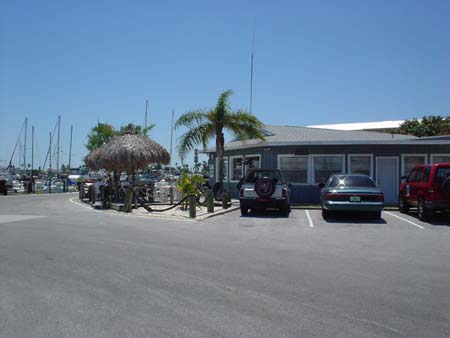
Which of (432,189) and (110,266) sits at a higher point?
(432,189)

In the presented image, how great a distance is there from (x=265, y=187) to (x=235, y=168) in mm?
10087

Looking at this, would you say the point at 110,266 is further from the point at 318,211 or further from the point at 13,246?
the point at 318,211

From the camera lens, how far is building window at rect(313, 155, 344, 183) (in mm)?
22859

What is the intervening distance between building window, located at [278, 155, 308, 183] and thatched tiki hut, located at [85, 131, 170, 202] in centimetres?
591

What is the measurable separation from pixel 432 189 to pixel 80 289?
11.7 meters

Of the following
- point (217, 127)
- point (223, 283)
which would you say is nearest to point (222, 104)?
point (217, 127)

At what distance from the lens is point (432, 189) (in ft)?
A: 48.2

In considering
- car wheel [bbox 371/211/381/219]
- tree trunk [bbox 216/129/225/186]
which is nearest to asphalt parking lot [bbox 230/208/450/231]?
car wheel [bbox 371/211/381/219]

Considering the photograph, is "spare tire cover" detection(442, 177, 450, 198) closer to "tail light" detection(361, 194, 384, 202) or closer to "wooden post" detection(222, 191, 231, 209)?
"tail light" detection(361, 194, 384, 202)

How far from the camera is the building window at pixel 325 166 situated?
2286 centimetres

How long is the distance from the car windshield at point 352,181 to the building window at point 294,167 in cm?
660

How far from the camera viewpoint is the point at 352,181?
52.8 ft

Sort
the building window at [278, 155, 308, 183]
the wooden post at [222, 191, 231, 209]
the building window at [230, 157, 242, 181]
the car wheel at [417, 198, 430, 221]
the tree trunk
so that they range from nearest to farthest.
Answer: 1. the car wheel at [417, 198, 430, 221]
2. the wooden post at [222, 191, 231, 209]
3. the tree trunk
4. the building window at [278, 155, 308, 183]
5. the building window at [230, 157, 242, 181]

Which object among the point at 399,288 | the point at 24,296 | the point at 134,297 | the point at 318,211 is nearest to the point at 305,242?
the point at 399,288
